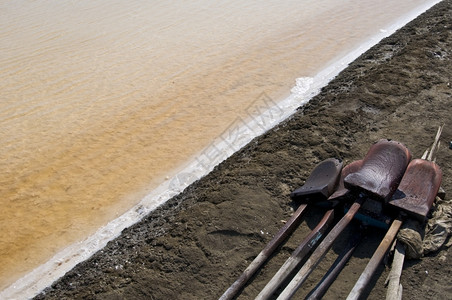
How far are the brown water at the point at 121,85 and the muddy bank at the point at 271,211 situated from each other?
3.12 feet

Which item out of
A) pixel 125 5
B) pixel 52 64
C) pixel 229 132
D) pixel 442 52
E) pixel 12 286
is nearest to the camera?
pixel 12 286

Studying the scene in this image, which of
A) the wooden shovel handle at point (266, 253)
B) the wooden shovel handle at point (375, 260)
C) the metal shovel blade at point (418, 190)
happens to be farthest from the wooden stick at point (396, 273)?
the wooden shovel handle at point (266, 253)

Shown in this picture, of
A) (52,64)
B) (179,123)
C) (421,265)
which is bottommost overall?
(421,265)

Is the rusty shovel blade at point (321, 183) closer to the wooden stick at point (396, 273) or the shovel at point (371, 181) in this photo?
the shovel at point (371, 181)

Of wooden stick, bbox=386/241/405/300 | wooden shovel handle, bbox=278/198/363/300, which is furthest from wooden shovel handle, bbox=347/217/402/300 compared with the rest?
wooden shovel handle, bbox=278/198/363/300

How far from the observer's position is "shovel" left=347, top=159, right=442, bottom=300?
4148mm

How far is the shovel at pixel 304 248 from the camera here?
12.9 ft

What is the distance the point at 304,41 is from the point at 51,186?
6.57 metres

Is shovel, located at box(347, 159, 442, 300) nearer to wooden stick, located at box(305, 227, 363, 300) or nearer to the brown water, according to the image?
wooden stick, located at box(305, 227, 363, 300)

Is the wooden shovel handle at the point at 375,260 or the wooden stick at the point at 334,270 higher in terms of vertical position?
the wooden shovel handle at the point at 375,260

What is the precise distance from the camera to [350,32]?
35.9 ft

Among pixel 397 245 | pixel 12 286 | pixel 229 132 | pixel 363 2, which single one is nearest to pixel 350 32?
pixel 363 2

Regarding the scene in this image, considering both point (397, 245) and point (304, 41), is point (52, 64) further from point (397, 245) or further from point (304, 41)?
point (397, 245)

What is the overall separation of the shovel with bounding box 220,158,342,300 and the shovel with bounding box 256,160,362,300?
0.09m
